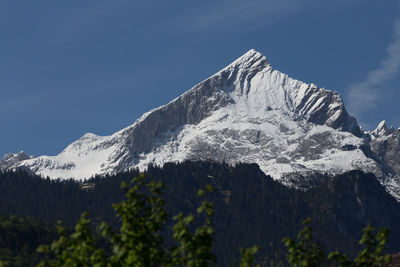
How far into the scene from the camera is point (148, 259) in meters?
61.0

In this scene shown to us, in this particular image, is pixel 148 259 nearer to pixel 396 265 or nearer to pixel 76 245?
pixel 76 245

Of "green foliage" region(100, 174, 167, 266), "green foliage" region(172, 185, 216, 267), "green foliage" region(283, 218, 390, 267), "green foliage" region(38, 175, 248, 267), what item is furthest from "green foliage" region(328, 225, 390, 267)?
"green foliage" region(100, 174, 167, 266)

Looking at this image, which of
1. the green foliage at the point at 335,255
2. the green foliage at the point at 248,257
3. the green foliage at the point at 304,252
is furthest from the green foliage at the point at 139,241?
the green foliage at the point at 335,255

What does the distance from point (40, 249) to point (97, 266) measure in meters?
5.11

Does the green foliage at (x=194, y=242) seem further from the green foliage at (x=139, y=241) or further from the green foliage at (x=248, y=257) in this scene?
the green foliage at (x=248, y=257)

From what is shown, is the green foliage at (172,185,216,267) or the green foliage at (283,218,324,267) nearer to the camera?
the green foliage at (172,185,216,267)

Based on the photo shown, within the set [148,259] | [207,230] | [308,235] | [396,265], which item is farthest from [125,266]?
[396,265]

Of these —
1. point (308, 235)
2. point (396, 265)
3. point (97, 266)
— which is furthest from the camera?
point (396, 265)

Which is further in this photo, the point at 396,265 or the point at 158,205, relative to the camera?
the point at 396,265

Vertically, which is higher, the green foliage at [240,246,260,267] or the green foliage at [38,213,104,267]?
the green foliage at [38,213,104,267]

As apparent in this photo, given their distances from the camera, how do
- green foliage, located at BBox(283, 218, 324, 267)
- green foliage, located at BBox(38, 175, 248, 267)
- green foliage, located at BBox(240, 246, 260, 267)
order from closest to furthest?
green foliage, located at BBox(240, 246, 260, 267)
green foliage, located at BBox(38, 175, 248, 267)
green foliage, located at BBox(283, 218, 324, 267)

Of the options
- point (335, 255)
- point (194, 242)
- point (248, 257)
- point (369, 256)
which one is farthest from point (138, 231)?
point (369, 256)

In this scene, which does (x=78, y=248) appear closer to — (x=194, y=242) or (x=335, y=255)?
(x=194, y=242)

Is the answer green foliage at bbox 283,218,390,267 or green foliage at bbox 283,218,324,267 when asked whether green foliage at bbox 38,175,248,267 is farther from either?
green foliage at bbox 283,218,390,267
